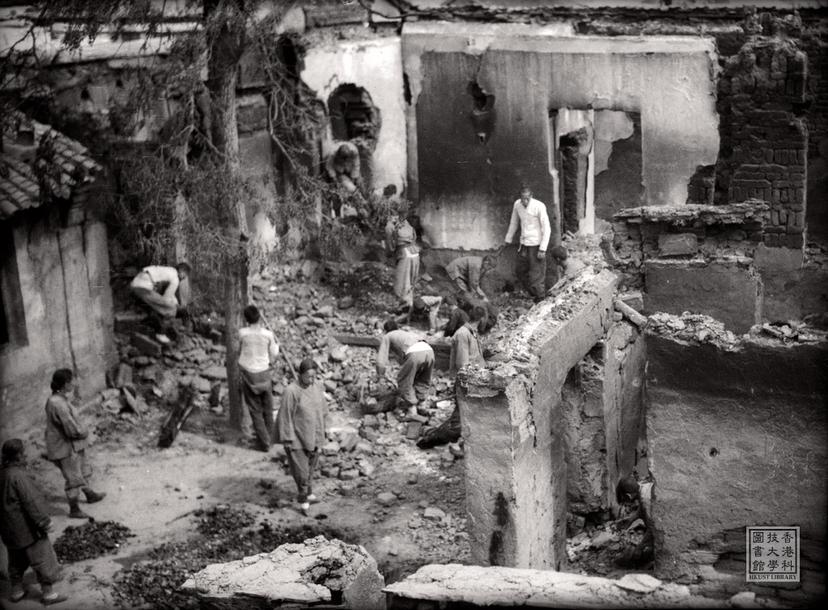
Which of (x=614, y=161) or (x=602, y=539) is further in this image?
(x=614, y=161)

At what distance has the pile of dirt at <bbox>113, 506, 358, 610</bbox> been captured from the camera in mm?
10562

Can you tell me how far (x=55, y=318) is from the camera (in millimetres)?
13539

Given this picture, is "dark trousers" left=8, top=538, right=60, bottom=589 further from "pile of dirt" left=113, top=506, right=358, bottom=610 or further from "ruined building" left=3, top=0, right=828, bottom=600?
"ruined building" left=3, top=0, right=828, bottom=600

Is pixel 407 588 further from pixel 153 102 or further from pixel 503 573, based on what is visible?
pixel 153 102

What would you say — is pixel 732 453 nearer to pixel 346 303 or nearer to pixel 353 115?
pixel 346 303

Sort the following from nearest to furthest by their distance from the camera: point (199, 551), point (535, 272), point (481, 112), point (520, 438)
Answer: point (520, 438), point (199, 551), point (535, 272), point (481, 112)

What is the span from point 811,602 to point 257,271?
Answer: 30.2 feet

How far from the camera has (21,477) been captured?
10281mm

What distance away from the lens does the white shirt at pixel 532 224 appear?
15758 mm

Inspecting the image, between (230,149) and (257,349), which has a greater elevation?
(230,149)

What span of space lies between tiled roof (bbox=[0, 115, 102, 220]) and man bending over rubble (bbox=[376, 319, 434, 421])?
355 centimetres

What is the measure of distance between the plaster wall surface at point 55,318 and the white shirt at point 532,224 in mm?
4930

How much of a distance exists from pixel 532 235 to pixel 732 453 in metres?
7.39

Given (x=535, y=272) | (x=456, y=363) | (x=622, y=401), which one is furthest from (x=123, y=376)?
(x=622, y=401)
